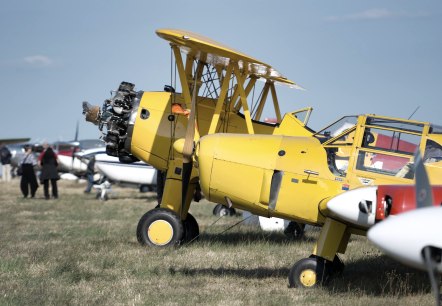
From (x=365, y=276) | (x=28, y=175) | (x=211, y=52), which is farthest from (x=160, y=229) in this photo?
(x=28, y=175)

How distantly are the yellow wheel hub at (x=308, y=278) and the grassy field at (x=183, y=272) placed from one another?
156 mm

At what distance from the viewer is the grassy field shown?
762 centimetres

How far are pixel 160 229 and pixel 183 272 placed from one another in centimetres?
224

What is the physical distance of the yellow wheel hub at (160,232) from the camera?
11.3m

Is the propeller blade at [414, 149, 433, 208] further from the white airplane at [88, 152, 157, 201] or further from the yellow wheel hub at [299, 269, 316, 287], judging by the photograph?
the white airplane at [88, 152, 157, 201]

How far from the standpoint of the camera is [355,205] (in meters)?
7.36

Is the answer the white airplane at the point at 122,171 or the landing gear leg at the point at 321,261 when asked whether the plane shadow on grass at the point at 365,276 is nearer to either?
the landing gear leg at the point at 321,261

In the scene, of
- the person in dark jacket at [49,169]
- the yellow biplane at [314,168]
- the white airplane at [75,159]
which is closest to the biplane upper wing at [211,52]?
the yellow biplane at [314,168]

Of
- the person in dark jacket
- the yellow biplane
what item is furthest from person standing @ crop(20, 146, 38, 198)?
the yellow biplane

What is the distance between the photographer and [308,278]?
821 cm

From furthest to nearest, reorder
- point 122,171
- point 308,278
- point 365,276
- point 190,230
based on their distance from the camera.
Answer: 1. point 122,171
2. point 190,230
3. point 365,276
4. point 308,278

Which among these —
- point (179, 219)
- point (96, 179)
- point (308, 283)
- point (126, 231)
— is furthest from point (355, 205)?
point (96, 179)

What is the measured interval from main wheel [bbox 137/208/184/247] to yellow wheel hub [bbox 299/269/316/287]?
3383mm

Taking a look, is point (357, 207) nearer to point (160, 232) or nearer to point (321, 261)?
point (321, 261)
